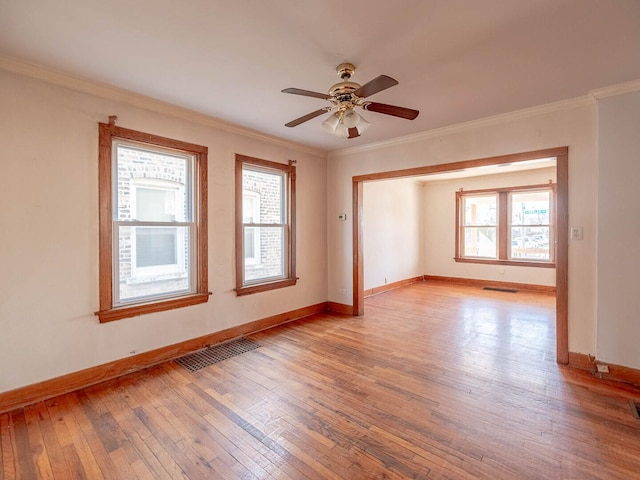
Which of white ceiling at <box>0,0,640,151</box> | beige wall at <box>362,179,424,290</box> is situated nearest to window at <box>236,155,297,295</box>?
white ceiling at <box>0,0,640,151</box>

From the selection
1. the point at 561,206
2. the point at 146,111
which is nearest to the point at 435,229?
the point at 561,206

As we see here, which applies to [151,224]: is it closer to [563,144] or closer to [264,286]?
[264,286]

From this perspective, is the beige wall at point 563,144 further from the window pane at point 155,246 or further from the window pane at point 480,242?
the window pane at point 480,242

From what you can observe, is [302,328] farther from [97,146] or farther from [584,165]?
[584,165]

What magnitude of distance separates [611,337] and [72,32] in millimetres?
5090

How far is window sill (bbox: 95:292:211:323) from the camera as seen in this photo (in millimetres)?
2844

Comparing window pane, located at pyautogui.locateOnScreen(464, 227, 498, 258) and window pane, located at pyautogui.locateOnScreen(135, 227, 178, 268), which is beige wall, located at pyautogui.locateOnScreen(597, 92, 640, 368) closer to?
window pane, located at pyautogui.locateOnScreen(135, 227, 178, 268)

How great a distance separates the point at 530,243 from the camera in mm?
6750

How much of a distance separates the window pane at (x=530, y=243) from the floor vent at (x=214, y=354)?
6.34 m

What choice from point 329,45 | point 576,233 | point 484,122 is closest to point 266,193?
point 329,45

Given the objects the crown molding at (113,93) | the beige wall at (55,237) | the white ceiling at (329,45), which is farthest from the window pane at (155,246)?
the white ceiling at (329,45)

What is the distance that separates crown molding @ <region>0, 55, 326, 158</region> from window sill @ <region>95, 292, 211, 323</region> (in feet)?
6.69

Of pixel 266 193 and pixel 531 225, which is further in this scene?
pixel 531 225

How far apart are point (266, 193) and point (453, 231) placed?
215 inches
